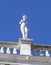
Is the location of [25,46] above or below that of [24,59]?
above

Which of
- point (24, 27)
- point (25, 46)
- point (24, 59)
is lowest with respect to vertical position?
point (24, 59)

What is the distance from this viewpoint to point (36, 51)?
26797 millimetres

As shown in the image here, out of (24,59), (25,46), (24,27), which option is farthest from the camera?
(24,27)

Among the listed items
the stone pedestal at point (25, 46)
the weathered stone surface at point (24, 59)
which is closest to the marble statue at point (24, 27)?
the stone pedestal at point (25, 46)

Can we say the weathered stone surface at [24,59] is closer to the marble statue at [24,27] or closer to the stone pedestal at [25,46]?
the stone pedestal at [25,46]

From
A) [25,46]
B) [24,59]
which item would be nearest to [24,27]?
[25,46]

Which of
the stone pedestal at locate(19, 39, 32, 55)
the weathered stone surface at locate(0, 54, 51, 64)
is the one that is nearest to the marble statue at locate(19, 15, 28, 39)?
the stone pedestal at locate(19, 39, 32, 55)

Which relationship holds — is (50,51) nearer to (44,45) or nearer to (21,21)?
(44,45)

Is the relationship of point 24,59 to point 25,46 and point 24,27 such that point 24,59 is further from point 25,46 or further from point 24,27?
point 24,27

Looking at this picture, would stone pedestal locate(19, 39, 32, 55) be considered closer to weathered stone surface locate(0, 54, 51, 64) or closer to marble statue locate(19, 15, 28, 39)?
marble statue locate(19, 15, 28, 39)

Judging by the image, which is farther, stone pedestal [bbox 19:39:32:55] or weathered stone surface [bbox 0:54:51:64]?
stone pedestal [bbox 19:39:32:55]

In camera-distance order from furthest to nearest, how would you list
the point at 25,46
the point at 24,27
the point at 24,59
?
the point at 24,27 → the point at 25,46 → the point at 24,59

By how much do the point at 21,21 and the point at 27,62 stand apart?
11.0 ft

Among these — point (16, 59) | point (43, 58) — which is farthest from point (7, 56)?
point (43, 58)
